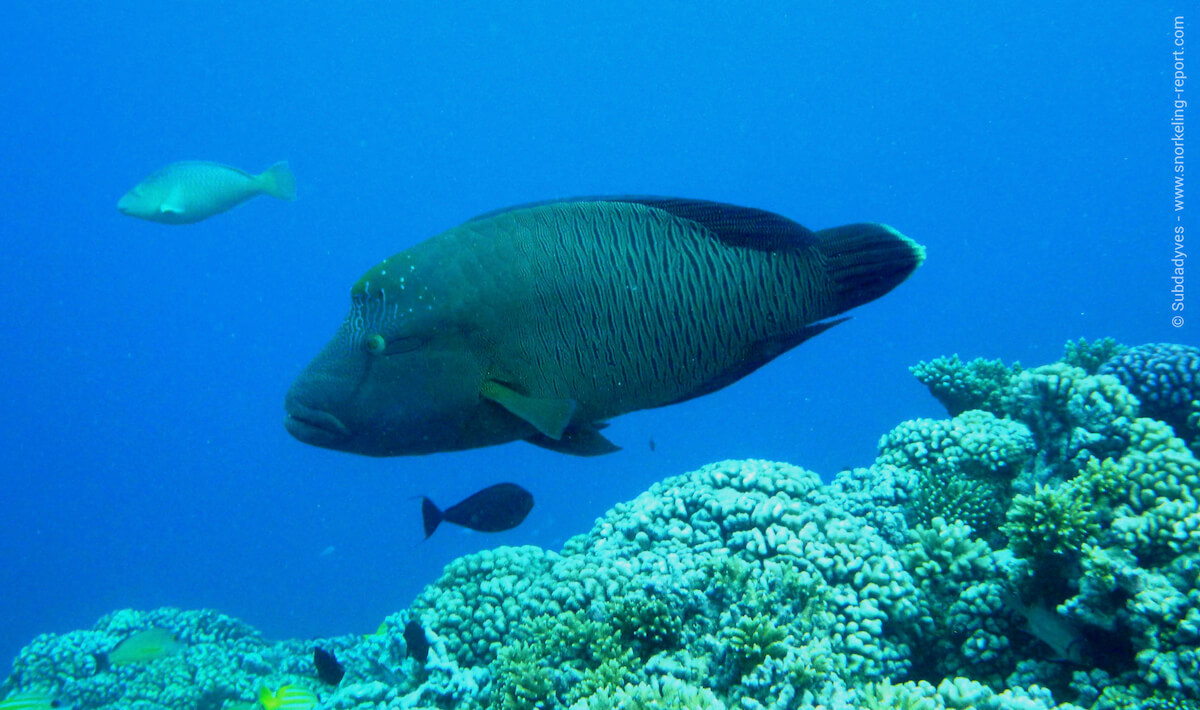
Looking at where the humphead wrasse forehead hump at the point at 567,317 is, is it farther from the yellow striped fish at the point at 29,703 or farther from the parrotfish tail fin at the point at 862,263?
the yellow striped fish at the point at 29,703

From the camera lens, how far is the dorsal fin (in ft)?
6.74

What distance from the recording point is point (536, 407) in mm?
1899

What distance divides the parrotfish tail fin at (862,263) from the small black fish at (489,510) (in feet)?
12.7

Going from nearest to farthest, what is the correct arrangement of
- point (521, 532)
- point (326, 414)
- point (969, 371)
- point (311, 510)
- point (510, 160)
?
point (326, 414), point (969, 371), point (521, 532), point (311, 510), point (510, 160)

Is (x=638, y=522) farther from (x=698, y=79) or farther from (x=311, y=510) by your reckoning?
(x=698, y=79)

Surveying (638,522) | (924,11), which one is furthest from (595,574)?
(924,11)

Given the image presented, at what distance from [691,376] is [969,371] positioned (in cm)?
522

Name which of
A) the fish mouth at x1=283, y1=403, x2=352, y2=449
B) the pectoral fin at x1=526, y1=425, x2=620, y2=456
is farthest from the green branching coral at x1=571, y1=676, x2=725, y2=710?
the fish mouth at x1=283, y1=403, x2=352, y2=449

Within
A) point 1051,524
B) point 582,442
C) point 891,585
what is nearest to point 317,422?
point 582,442

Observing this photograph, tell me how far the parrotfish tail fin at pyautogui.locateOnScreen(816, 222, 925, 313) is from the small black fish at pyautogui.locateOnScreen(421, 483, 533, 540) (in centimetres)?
388

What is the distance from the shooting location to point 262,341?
97375 mm

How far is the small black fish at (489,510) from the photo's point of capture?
17.7 feet

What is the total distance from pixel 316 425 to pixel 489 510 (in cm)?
365

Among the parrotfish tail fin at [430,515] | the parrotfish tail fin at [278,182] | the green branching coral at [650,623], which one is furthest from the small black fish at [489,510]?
the parrotfish tail fin at [278,182]
